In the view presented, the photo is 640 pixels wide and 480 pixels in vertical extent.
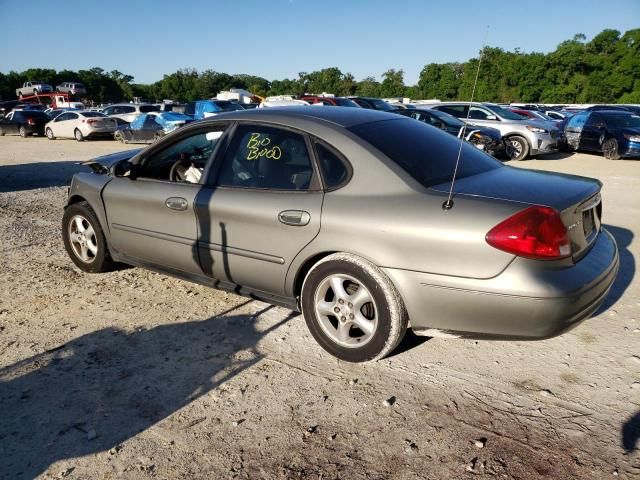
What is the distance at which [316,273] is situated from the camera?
3248mm

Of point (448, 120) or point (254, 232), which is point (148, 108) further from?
point (254, 232)

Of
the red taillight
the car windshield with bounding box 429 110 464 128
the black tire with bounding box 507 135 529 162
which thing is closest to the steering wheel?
the red taillight

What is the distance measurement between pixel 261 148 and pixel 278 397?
5.67ft

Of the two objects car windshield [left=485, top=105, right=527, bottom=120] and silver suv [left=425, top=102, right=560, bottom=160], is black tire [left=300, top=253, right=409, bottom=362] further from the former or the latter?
car windshield [left=485, top=105, right=527, bottom=120]

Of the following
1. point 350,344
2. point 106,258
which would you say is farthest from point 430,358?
point 106,258

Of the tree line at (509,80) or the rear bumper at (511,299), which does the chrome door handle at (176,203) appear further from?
the tree line at (509,80)

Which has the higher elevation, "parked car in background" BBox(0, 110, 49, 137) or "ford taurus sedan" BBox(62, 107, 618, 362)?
"ford taurus sedan" BBox(62, 107, 618, 362)

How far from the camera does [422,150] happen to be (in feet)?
11.2

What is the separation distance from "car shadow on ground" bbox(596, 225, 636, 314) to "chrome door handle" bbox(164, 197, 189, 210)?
3.26m

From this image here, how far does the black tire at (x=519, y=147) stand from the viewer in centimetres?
1457

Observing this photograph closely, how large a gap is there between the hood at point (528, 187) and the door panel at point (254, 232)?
864 millimetres

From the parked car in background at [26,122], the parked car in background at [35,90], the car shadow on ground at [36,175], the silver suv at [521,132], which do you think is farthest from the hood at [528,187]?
the parked car in background at [35,90]

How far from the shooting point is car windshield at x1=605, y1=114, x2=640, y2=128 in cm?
1523

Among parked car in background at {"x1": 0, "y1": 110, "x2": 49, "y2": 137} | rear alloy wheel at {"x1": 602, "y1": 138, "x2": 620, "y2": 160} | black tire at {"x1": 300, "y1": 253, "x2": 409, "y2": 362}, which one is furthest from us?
parked car in background at {"x1": 0, "y1": 110, "x2": 49, "y2": 137}
